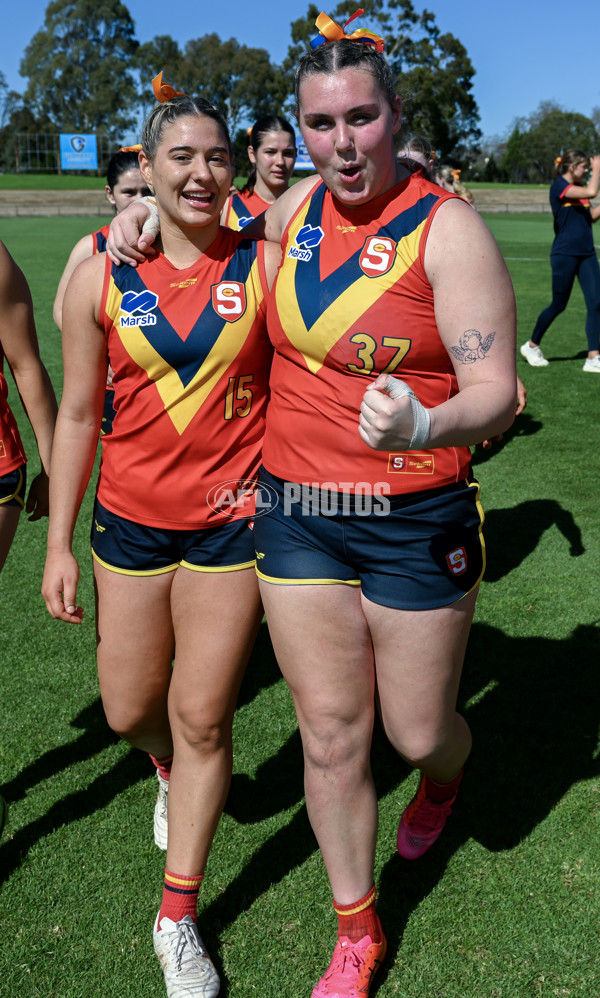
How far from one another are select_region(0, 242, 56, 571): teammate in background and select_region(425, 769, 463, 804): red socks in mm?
1674

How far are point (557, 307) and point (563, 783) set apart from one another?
7626 mm

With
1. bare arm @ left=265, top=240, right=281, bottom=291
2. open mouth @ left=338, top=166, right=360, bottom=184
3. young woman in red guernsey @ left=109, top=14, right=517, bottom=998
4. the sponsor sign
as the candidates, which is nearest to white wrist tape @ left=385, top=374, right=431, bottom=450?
young woman in red guernsey @ left=109, top=14, right=517, bottom=998

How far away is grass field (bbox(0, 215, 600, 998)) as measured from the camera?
2.62 meters

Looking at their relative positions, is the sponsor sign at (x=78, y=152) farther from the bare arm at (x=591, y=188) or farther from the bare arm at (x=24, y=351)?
the bare arm at (x=24, y=351)

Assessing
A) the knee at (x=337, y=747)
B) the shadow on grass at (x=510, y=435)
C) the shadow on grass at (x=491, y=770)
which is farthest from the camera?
the shadow on grass at (x=510, y=435)

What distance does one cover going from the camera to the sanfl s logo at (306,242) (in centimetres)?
235

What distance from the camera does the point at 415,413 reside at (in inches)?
72.5

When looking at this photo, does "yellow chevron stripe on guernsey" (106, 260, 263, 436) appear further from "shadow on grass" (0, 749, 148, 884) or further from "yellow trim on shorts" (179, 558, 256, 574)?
"shadow on grass" (0, 749, 148, 884)

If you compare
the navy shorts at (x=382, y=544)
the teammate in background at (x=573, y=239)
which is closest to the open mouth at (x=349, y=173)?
the navy shorts at (x=382, y=544)

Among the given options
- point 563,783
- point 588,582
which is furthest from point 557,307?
point 563,783

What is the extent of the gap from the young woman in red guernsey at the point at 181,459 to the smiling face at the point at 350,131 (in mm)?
369

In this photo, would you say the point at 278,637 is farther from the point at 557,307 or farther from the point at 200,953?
the point at 557,307

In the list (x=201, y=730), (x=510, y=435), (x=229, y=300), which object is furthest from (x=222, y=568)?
(x=510, y=435)

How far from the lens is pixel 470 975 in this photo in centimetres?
257
